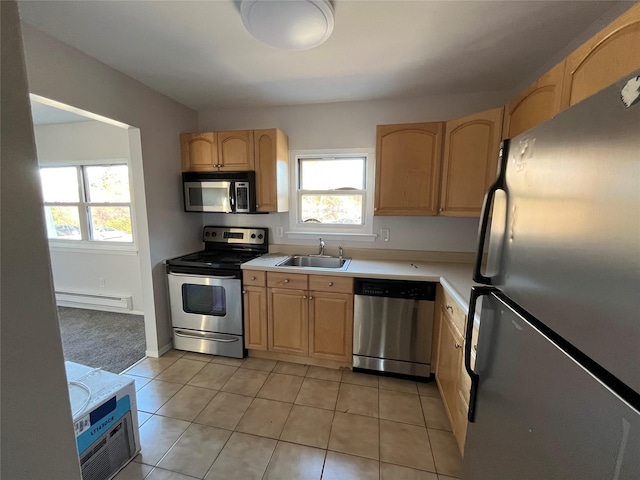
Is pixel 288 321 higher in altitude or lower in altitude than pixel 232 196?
lower

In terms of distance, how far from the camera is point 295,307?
7.82 feet

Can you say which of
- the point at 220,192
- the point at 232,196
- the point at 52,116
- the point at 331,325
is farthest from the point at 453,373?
the point at 52,116

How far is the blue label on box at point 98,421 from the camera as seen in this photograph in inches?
49.6

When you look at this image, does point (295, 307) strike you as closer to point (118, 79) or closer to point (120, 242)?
point (118, 79)

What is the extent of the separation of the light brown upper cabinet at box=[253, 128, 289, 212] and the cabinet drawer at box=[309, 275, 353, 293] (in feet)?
2.82

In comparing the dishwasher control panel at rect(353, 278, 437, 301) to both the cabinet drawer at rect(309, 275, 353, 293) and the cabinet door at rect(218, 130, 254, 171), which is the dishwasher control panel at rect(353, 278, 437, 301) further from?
the cabinet door at rect(218, 130, 254, 171)

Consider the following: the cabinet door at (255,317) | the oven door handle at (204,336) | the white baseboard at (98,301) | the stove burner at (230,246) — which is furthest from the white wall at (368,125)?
the white baseboard at (98,301)

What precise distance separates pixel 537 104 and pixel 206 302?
9.43ft

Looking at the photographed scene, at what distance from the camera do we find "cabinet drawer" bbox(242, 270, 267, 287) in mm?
2421

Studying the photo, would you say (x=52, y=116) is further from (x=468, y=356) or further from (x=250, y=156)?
(x=468, y=356)

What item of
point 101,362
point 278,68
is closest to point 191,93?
point 278,68

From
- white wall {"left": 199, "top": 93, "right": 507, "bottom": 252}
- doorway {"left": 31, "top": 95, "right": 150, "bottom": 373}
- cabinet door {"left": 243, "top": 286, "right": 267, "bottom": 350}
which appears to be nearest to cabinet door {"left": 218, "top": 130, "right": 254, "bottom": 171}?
white wall {"left": 199, "top": 93, "right": 507, "bottom": 252}

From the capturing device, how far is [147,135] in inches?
93.7

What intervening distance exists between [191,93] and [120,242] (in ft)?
7.34
